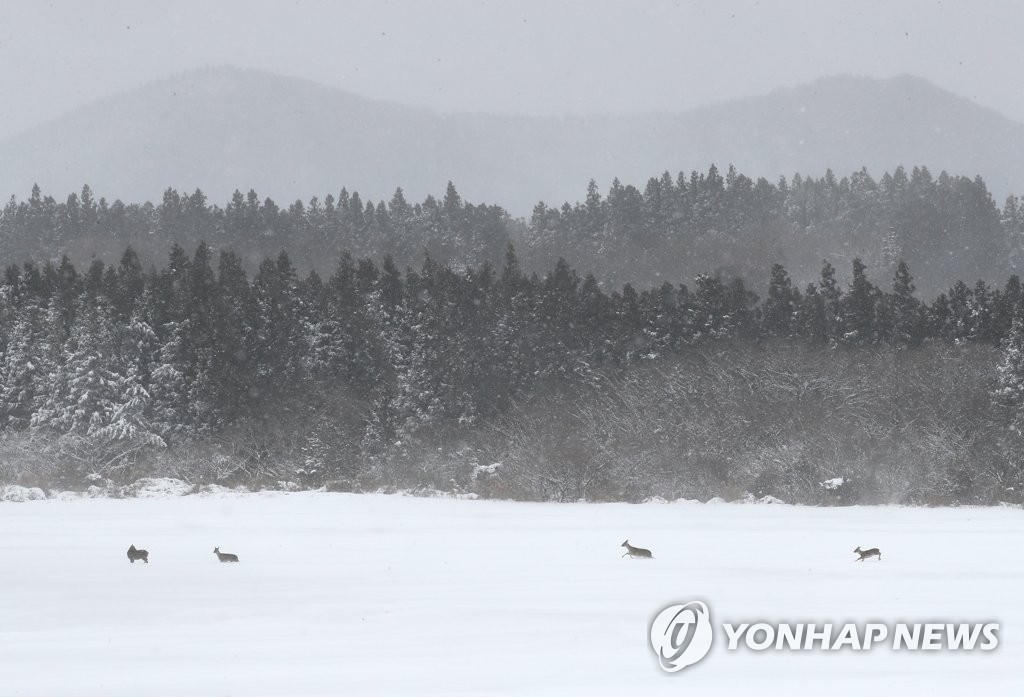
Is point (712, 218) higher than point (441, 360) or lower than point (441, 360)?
higher

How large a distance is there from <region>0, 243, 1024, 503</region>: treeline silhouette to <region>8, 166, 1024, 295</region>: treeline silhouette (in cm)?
5039

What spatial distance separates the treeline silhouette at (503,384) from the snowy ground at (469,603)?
40.0 ft

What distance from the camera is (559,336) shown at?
57.2m

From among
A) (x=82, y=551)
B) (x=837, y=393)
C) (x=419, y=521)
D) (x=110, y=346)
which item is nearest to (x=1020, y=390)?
(x=837, y=393)

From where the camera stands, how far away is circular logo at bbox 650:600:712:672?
323 inches

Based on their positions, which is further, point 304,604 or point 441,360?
point 441,360

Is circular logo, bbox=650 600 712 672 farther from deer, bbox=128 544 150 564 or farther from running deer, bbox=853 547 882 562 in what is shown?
deer, bbox=128 544 150 564

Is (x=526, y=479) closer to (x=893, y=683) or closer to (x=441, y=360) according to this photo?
(x=441, y=360)

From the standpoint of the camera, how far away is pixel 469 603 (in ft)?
36.4

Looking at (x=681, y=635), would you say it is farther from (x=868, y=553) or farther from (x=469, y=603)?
(x=868, y=553)

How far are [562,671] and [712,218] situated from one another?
12016 centimetres

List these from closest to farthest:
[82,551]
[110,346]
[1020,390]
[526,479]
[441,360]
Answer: [82,551] → [526,479] → [1020,390] → [110,346] → [441,360]

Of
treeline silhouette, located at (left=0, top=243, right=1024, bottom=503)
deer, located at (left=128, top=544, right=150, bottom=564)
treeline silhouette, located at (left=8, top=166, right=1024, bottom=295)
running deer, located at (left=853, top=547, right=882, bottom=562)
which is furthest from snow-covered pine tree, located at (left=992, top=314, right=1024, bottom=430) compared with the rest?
treeline silhouette, located at (left=8, top=166, right=1024, bottom=295)

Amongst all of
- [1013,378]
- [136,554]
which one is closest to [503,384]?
[1013,378]
